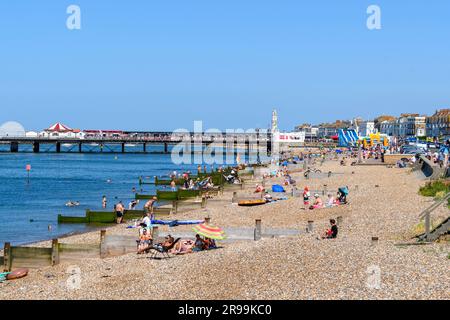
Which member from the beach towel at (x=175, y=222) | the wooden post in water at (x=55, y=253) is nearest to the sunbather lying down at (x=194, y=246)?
the wooden post in water at (x=55, y=253)

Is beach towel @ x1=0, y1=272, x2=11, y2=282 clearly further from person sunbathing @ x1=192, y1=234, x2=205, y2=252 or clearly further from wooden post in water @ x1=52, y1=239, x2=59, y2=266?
person sunbathing @ x1=192, y1=234, x2=205, y2=252

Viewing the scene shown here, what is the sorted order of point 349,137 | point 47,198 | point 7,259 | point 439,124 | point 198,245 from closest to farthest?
1. point 7,259
2. point 198,245
3. point 47,198
4. point 349,137
5. point 439,124

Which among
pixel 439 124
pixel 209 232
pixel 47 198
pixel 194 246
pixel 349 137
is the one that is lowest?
pixel 47 198

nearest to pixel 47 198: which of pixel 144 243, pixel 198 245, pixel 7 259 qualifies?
pixel 7 259

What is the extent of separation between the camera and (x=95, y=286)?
49.2 ft

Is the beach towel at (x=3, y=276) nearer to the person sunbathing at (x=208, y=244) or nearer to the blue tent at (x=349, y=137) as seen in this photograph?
the person sunbathing at (x=208, y=244)

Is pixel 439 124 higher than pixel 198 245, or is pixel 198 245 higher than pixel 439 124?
pixel 439 124

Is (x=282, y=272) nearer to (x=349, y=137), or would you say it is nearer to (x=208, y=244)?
(x=208, y=244)

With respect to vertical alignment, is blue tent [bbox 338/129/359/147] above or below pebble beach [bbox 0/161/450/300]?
above

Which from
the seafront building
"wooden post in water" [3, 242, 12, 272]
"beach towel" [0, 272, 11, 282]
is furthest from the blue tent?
"beach towel" [0, 272, 11, 282]

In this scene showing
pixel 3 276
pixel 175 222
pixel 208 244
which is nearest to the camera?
pixel 3 276

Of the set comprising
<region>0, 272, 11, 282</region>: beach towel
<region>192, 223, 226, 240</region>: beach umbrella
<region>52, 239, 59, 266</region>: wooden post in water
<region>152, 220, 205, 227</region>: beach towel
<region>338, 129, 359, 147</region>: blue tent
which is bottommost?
<region>0, 272, 11, 282</region>: beach towel

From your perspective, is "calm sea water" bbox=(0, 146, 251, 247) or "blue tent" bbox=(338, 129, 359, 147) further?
"blue tent" bbox=(338, 129, 359, 147)
